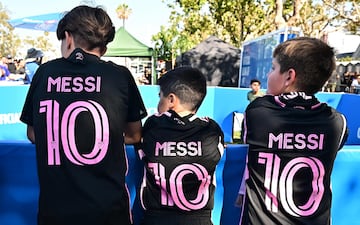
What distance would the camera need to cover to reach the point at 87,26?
5.49 feet

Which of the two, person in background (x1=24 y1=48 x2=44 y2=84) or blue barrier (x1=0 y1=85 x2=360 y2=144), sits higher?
person in background (x1=24 y1=48 x2=44 y2=84)

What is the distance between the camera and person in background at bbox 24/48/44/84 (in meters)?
10.4

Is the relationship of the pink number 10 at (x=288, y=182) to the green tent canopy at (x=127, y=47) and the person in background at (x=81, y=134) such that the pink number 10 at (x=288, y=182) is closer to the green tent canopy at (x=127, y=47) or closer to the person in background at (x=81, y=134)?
the person in background at (x=81, y=134)

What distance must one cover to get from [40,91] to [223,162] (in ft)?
3.48

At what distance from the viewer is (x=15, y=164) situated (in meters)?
2.14

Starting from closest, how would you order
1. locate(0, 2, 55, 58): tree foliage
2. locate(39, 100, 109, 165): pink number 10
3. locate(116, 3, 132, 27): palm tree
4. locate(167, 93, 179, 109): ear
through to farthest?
1. locate(39, 100, 109, 165): pink number 10
2. locate(167, 93, 179, 109): ear
3. locate(0, 2, 55, 58): tree foliage
4. locate(116, 3, 132, 27): palm tree

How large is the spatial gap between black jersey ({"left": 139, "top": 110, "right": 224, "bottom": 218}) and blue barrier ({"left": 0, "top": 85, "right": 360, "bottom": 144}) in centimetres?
475

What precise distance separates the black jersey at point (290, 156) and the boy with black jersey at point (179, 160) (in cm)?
21

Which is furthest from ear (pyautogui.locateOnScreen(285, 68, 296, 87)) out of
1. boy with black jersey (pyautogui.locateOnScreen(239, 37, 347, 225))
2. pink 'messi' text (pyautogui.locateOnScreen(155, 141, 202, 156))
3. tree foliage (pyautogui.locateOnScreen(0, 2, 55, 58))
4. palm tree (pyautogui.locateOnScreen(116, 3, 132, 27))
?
palm tree (pyautogui.locateOnScreen(116, 3, 132, 27))

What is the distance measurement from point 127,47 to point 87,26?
1569 centimetres

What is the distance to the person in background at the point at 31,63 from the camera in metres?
10.4

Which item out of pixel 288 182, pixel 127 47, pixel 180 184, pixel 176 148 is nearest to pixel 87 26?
pixel 176 148

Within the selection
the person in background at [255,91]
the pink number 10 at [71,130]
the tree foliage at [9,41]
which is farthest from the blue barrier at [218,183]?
the tree foliage at [9,41]

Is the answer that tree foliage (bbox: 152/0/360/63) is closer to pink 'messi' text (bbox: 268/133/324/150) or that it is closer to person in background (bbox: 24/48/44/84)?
person in background (bbox: 24/48/44/84)
